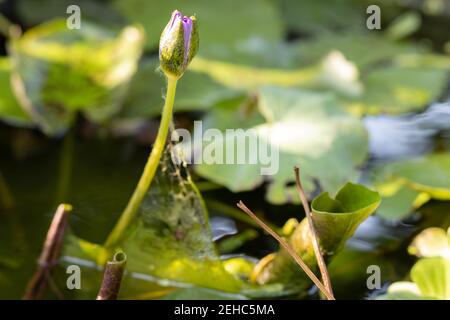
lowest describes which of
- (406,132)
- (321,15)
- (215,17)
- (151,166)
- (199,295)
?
(199,295)

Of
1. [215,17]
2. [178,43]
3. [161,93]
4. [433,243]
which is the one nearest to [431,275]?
[433,243]

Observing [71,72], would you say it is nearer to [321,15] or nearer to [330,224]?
[330,224]

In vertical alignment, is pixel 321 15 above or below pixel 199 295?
above

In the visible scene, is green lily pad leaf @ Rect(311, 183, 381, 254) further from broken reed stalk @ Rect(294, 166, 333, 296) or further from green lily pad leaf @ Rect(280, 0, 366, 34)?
green lily pad leaf @ Rect(280, 0, 366, 34)

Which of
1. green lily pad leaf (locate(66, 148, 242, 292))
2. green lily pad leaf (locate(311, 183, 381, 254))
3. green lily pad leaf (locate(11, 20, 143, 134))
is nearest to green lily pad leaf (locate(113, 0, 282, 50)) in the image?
green lily pad leaf (locate(11, 20, 143, 134))

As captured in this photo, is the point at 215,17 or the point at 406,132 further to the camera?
the point at 215,17

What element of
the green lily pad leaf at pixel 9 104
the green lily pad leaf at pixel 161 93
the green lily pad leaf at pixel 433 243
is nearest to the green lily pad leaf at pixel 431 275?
the green lily pad leaf at pixel 433 243

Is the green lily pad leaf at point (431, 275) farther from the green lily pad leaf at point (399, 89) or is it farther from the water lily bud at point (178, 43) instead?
the green lily pad leaf at point (399, 89)
